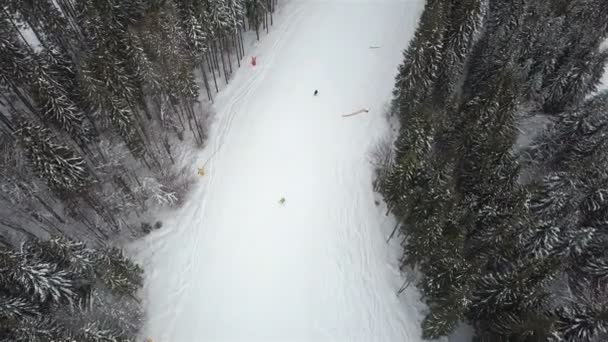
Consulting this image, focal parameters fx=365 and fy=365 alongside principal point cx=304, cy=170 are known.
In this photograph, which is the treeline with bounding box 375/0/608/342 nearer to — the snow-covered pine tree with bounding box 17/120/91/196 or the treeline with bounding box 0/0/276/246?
the treeline with bounding box 0/0/276/246

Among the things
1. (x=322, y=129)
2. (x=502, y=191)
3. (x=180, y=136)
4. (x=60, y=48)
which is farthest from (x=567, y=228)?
(x=60, y=48)

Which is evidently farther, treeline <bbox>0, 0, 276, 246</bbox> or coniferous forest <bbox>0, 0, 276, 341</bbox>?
treeline <bbox>0, 0, 276, 246</bbox>

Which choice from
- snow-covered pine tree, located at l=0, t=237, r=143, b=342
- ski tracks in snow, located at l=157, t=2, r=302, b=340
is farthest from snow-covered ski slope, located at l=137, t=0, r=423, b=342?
snow-covered pine tree, located at l=0, t=237, r=143, b=342

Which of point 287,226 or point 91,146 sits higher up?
point 91,146

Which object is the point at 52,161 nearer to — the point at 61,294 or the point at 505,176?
the point at 61,294

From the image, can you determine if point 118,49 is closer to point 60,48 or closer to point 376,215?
point 60,48

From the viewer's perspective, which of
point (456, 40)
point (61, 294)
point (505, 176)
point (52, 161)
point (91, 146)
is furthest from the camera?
point (456, 40)

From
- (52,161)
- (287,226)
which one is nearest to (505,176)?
(287,226)
